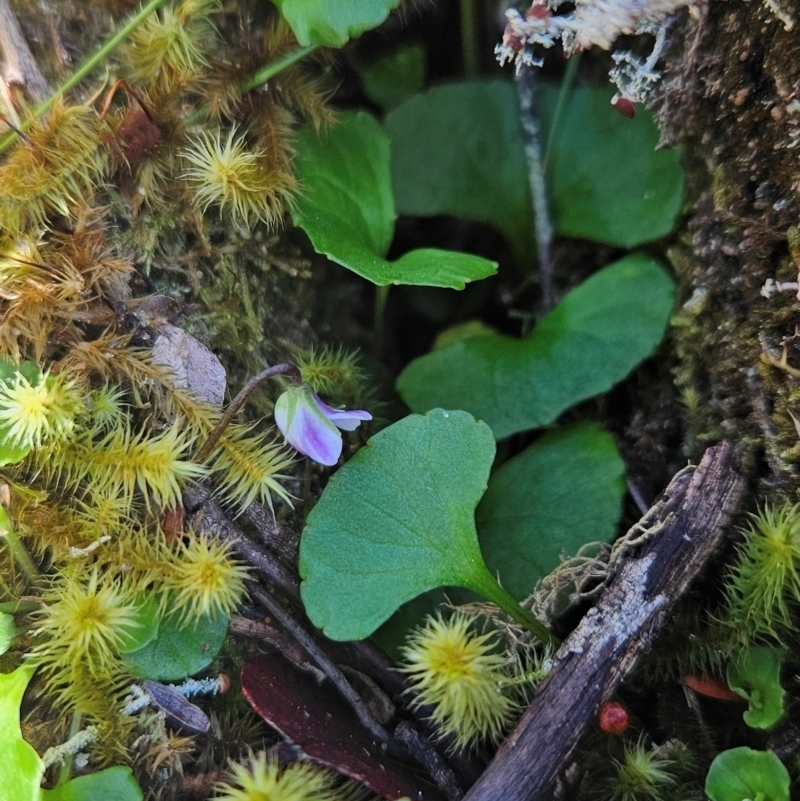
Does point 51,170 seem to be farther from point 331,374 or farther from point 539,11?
point 539,11

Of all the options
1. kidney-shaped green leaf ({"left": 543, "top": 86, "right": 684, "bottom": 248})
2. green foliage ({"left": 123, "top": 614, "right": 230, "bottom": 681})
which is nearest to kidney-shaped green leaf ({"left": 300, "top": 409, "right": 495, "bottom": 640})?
green foliage ({"left": 123, "top": 614, "right": 230, "bottom": 681})

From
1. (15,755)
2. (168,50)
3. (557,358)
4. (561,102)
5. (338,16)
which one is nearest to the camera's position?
(15,755)

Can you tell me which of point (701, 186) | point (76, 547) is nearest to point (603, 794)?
point (76, 547)

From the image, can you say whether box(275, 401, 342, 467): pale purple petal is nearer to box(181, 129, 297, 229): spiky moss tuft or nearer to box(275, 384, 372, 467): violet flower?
box(275, 384, 372, 467): violet flower

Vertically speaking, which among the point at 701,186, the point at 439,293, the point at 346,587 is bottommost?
the point at 346,587

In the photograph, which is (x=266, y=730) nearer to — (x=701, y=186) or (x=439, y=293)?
(x=439, y=293)

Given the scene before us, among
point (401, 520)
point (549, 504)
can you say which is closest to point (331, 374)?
point (401, 520)
